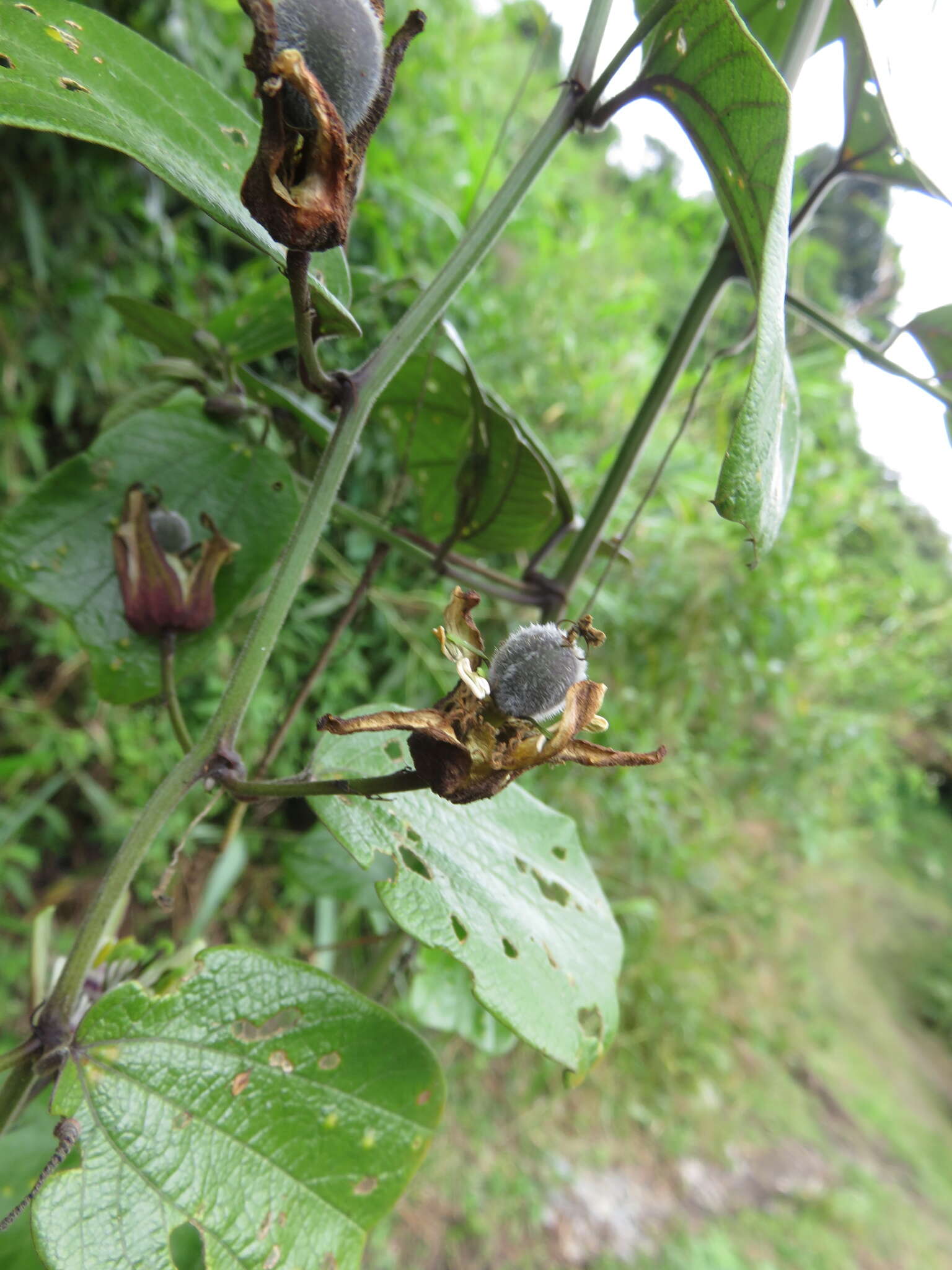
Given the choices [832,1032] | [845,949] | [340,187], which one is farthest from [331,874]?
[845,949]

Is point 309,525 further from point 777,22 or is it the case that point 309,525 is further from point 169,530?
point 777,22

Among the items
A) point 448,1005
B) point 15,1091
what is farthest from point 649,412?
point 448,1005

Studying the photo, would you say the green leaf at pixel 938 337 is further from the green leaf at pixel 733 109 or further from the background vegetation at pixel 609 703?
the background vegetation at pixel 609 703

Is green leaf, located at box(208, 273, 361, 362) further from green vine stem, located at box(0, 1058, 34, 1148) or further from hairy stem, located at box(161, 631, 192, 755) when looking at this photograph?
green vine stem, located at box(0, 1058, 34, 1148)

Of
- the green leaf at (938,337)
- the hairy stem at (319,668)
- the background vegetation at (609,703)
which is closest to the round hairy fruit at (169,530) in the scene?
the hairy stem at (319,668)

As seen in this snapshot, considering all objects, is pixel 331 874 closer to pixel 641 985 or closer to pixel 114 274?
pixel 114 274
